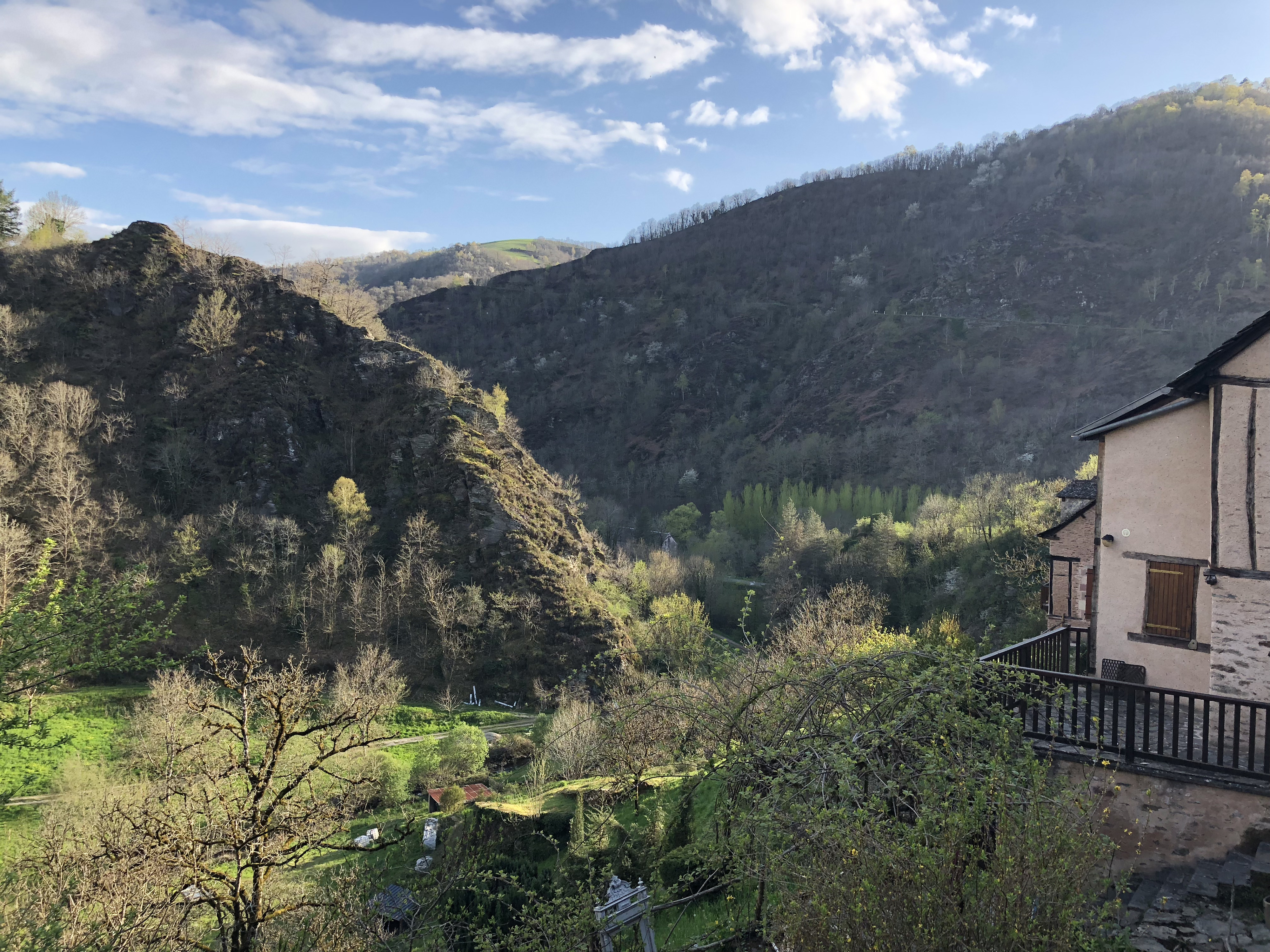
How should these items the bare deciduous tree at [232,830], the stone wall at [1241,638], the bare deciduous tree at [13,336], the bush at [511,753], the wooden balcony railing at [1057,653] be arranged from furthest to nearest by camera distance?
the bare deciduous tree at [13,336]
the bush at [511,753]
the wooden balcony railing at [1057,653]
the stone wall at [1241,638]
the bare deciduous tree at [232,830]

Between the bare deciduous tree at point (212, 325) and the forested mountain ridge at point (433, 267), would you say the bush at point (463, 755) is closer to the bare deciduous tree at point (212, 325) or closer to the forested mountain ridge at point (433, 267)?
the bare deciduous tree at point (212, 325)

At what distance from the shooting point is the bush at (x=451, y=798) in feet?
70.5

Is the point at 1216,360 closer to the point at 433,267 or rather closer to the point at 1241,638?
the point at 1241,638

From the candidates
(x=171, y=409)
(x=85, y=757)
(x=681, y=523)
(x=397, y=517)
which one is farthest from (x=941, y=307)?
(x=85, y=757)

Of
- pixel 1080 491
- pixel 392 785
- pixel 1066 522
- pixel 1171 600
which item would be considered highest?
pixel 1080 491

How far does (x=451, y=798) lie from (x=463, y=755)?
301cm

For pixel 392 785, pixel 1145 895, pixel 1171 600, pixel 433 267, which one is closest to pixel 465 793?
pixel 392 785

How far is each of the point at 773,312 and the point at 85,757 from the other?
4151 inches

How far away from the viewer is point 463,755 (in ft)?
82.2

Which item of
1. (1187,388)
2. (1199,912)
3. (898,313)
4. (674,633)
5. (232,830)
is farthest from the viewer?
(898,313)

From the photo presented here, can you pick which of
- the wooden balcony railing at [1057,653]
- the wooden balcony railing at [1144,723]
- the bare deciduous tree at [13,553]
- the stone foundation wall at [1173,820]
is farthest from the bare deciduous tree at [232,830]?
the bare deciduous tree at [13,553]

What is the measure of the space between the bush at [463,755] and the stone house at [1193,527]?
20.1 m

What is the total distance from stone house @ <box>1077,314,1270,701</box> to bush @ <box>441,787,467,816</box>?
17.7 meters

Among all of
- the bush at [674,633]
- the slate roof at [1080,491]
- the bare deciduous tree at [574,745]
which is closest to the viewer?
the bush at [674,633]
